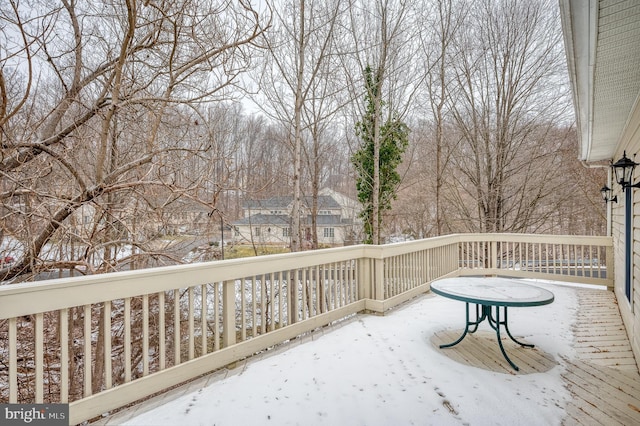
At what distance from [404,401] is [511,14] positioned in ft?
35.5

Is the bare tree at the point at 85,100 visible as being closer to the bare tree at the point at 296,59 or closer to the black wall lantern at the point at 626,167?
the bare tree at the point at 296,59

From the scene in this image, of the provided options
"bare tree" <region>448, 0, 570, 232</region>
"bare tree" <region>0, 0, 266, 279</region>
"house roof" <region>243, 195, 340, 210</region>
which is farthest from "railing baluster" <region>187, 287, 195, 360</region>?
"bare tree" <region>448, 0, 570, 232</region>

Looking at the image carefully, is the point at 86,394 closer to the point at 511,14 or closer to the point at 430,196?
the point at 511,14

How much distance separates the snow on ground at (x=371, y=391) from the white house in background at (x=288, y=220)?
14.5ft

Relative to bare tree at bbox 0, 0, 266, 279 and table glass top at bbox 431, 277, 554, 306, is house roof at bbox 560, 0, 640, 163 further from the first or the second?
bare tree at bbox 0, 0, 266, 279

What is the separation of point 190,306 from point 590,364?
3.45m

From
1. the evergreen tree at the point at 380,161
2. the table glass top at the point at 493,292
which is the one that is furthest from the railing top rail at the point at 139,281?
the evergreen tree at the point at 380,161

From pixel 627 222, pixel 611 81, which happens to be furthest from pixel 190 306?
pixel 627 222

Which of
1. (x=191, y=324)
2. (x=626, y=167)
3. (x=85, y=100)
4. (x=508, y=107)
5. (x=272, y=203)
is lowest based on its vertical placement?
(x=191, y=324)

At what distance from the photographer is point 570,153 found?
34.7ft

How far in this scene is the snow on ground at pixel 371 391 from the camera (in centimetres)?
215

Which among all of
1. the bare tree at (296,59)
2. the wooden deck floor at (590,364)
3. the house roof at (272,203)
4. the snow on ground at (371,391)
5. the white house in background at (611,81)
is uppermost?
the bare tree at (296,59)

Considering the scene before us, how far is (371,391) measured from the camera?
8.11ft

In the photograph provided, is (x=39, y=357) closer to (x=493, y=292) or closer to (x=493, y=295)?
(x=493, y=295)
